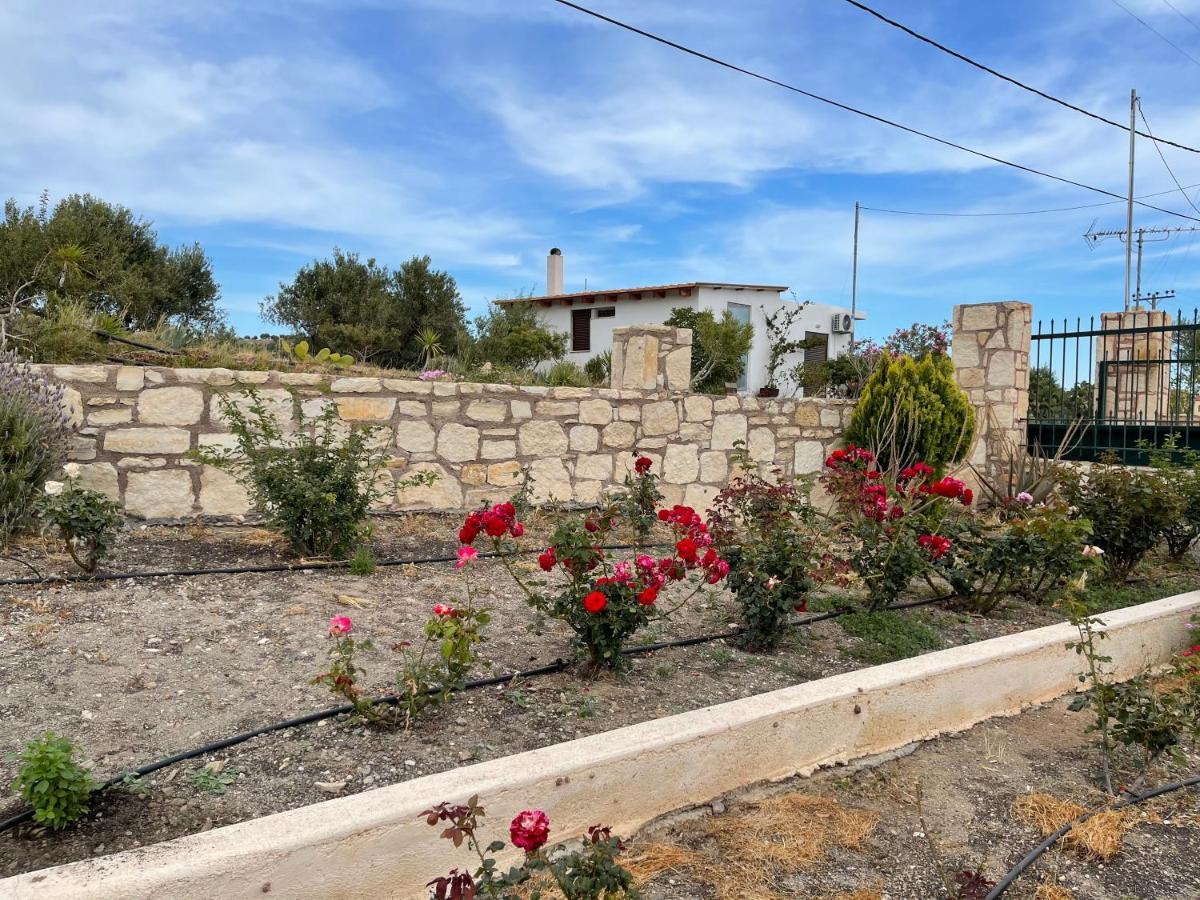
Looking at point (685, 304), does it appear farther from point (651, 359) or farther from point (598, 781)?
point (598, 781)

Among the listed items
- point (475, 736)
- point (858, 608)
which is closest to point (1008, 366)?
point (858, 608)

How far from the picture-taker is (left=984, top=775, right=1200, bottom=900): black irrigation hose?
2324 millimetres

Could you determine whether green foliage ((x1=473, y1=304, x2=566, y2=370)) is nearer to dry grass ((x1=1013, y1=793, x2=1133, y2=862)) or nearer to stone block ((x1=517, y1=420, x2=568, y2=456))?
stone block ((x1=517, y1=420, x2=568, y2=456))

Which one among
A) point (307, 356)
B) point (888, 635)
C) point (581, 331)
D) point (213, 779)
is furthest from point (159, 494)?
point (581, 331)

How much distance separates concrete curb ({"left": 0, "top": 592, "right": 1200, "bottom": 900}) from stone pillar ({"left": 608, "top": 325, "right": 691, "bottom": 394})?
3.98m

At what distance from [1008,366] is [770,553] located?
21.0ft

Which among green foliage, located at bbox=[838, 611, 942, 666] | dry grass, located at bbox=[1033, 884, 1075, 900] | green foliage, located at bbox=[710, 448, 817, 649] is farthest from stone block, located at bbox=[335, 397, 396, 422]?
dry grass, located at bbox=[1033, 884, 1075, 900]

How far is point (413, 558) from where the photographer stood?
17.4 ft

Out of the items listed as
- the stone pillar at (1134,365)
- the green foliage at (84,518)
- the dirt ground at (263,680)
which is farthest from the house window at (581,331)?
the green foliage at (84,518)

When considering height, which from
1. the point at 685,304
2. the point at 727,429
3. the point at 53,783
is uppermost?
the point at 685,304

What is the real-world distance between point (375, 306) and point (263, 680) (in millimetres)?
18894

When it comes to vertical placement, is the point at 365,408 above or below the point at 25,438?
above

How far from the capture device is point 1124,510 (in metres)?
5.73

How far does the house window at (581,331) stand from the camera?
27859 mm
